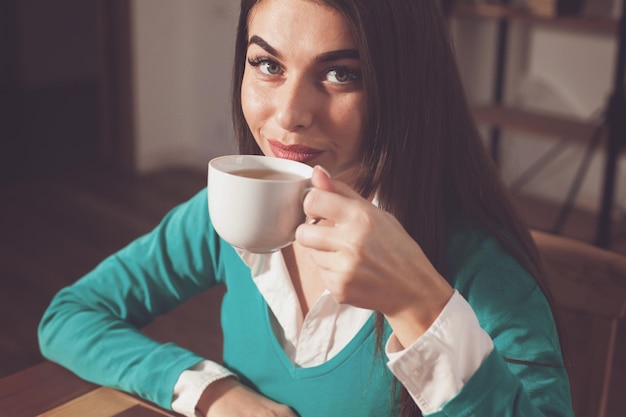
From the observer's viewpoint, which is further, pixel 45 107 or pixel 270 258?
pixel 45 107

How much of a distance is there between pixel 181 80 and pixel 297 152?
3670 mm

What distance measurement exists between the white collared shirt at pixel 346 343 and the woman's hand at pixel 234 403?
0.5 inches

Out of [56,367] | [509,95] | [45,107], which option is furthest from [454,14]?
[45,107]

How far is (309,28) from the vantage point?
883 mm

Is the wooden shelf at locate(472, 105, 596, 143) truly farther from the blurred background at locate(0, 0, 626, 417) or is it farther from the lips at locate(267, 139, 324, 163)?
the lips at locate(267, 139, 324, 163)

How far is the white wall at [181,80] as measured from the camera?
165 inches

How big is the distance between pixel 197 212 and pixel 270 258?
148 mm

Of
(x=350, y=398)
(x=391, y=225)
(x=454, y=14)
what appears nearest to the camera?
(x=391, y=225)

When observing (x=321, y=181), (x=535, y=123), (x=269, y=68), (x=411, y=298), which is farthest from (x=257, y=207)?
(x=535, y=123)

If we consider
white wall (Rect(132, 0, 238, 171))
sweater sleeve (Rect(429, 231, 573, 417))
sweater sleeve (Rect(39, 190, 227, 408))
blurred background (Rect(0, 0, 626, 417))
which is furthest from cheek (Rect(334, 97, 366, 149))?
white wall (Rect(132, 0, 238, 171))

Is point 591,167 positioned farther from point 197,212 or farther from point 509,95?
point 197,212

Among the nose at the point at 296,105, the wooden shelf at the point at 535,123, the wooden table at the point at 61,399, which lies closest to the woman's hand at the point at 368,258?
the nose at the point at 296,105

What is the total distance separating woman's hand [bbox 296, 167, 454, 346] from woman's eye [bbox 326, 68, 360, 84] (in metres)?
0.19

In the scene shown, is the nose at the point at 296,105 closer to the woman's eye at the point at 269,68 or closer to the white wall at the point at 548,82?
the woman's eye at the point at 269,68
